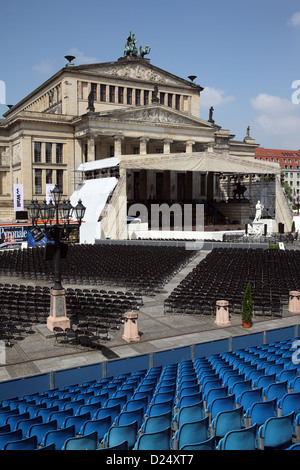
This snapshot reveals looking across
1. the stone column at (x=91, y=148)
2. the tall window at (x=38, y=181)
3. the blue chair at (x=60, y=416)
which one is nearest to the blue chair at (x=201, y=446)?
the blue chair at (x=60, y=416)

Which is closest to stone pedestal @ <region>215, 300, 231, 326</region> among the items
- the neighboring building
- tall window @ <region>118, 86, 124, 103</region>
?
tall window @ <region>118, 86, 124, 103</region>

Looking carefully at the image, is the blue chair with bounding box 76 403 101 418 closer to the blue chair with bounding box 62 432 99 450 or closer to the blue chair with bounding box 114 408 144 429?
the blue chair with bounding box 114 408 144 429

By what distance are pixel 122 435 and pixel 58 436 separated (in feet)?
3.27

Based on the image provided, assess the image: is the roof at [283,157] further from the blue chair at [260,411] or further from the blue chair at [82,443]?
the blue chair at [82,443]

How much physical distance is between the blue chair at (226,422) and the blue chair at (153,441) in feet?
3.19

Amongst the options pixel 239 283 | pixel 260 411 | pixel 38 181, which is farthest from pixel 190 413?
pixel 38 181

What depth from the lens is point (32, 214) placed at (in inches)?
743

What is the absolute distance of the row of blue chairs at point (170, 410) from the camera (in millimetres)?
6109

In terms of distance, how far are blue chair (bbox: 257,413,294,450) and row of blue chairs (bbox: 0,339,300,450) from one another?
14mm

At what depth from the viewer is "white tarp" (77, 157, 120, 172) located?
53909mm

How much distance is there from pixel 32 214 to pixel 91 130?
4700cm

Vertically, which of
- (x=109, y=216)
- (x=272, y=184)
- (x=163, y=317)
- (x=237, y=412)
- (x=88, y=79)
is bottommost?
(x=163, y=317)

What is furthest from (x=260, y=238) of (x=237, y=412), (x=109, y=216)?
(x=237, y=412)
